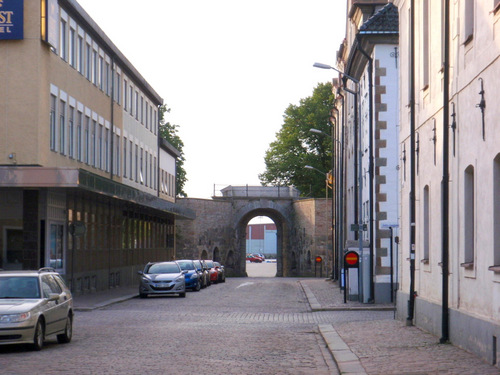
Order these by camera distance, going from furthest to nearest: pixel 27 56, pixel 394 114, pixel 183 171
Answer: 1. pixel 183 171
2. pixel 394 114
3. pixel 27 56

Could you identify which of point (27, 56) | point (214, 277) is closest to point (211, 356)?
point (27, 56)

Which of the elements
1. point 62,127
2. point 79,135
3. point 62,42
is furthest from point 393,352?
point 79,135

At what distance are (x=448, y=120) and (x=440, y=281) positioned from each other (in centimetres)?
334

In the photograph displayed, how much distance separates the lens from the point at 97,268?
43.4 meters

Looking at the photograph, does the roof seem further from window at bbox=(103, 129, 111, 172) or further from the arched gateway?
the arched gateway

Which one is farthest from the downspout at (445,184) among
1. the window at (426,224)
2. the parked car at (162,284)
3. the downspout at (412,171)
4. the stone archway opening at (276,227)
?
the stone archway opening at (276,227)

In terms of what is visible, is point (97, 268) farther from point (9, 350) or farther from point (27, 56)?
point (9, 350)

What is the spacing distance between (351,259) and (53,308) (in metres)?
17.6

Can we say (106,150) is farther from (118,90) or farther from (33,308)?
(33,308)

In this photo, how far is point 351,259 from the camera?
3334 cm

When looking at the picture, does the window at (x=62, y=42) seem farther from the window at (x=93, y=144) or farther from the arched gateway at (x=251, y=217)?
the arched gateway at (x=251, y=217)

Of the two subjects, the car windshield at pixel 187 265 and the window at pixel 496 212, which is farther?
the car windshield at pixel 187 265

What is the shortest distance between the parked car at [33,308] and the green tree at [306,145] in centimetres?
6846

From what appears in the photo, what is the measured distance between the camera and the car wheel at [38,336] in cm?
1630
